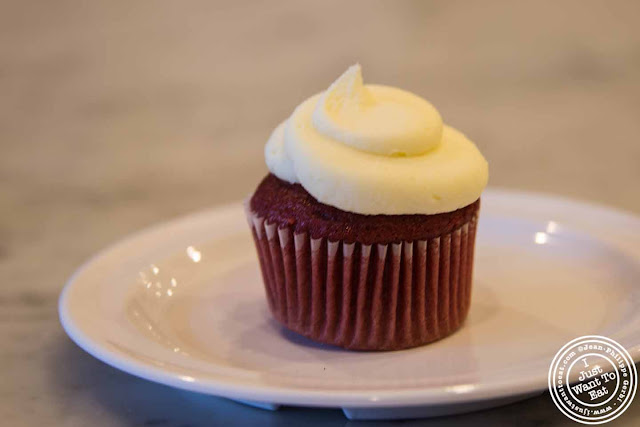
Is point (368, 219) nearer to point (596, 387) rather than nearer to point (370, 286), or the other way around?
point (370, 286)

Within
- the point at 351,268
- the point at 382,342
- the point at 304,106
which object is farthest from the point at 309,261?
the point at 304,106

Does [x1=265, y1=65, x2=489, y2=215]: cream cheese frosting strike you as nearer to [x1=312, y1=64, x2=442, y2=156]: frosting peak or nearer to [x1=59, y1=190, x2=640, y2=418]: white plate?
[x1=312, y1=64, x2=442, y2=156]: frosting peak

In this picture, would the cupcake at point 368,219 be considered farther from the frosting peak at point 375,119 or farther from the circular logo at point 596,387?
the circular logo at point 596,387

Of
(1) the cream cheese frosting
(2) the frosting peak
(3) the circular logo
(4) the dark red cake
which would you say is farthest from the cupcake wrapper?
(3) the circular logo

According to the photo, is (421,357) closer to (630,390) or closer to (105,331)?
(630,390)

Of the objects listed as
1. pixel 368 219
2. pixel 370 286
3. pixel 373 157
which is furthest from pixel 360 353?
pixel 373 157

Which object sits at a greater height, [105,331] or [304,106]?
[304,106]
